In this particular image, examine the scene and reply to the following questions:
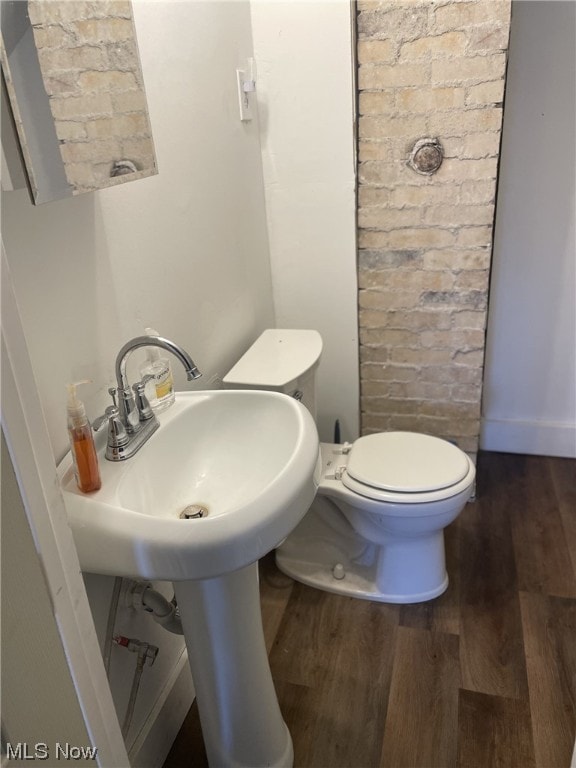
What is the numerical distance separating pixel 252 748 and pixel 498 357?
1.72 m

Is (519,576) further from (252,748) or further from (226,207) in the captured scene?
(226,207)

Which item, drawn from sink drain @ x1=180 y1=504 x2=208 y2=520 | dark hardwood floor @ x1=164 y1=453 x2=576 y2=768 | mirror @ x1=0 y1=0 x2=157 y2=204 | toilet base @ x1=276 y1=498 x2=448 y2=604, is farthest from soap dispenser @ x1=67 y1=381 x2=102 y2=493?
toilet base @ x1=276 y1=498 x2=448 y2=604

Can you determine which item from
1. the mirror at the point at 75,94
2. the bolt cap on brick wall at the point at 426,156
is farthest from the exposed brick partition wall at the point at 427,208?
the mirror at the point at 75,94

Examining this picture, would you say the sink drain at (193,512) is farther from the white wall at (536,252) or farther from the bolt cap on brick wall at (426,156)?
the white wall at (536,252)

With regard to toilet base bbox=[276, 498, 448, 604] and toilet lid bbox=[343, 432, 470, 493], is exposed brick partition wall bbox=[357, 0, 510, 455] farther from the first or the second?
toilet base bbox=[276, 498, 448, 604]

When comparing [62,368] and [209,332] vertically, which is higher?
[62,368]

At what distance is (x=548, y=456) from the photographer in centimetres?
259

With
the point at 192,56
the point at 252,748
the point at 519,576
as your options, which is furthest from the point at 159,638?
the point at 192,56

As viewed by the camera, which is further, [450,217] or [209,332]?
[450,217]

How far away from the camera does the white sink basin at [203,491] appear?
933 millimetres

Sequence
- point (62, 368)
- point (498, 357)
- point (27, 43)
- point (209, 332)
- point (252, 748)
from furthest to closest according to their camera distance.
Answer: point (498, 357), point (209, 332), point (252, 748), point (62, 368), point (27, 43)

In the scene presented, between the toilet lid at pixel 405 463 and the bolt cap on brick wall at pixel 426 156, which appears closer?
the toilet lid at pixel 405 463

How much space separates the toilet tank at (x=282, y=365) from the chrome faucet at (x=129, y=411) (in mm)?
527

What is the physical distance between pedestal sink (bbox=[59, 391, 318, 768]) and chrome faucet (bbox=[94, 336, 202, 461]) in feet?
0.08
